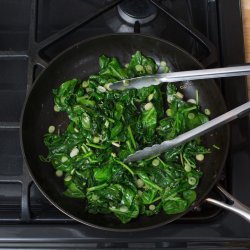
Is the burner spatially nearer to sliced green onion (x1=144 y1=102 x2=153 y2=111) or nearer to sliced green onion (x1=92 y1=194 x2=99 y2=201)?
sliced green onion (x1=144 y1=102 x2=153 y2=111)

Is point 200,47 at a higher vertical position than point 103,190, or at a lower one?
higher

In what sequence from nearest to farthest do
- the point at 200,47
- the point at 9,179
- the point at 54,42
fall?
1. the point at 9,179
2. the point at 54,42
3. the point at 200,47

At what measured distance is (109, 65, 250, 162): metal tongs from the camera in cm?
111

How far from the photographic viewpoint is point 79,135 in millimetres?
1305

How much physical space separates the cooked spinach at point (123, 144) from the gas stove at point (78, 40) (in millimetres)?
83

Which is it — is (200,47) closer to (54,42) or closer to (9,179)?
(54,42)

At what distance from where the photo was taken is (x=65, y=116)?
4.50ft

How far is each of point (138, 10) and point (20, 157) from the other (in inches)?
27.2

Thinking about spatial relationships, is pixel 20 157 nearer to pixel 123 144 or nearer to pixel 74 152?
pixel 74 152

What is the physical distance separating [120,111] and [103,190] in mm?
278

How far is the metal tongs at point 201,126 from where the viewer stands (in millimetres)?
1110

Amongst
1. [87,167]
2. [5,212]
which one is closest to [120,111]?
[87,167]

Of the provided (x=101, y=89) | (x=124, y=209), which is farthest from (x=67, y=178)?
(x=101, y=89)

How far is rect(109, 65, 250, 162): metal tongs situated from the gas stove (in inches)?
7.5
